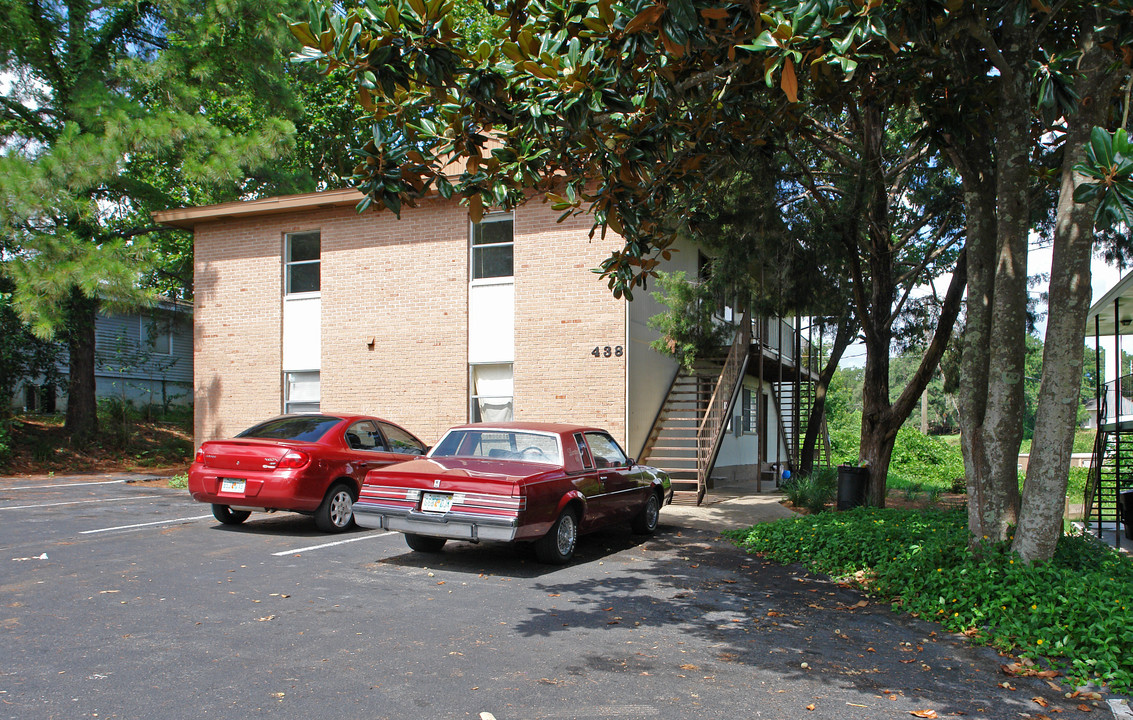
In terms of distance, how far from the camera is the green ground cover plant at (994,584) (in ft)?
17.7

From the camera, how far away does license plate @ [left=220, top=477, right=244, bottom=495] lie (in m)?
9.55

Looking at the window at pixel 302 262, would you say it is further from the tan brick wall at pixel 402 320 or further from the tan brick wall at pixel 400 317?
the tan brick wall at pixel 400 317

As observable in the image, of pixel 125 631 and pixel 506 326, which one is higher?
pixel 506 326

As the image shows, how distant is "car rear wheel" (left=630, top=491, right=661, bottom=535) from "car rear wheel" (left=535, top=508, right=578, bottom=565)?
A: 1874 mm

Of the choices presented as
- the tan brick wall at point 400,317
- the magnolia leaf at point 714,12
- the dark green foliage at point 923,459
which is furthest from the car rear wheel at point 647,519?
the dark green foliage at point 923,459

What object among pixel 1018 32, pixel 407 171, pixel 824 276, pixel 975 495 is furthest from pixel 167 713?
pixel 824 276

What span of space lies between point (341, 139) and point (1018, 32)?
1014 inches

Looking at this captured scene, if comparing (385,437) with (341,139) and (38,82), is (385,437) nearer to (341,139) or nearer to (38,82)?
(38,82)

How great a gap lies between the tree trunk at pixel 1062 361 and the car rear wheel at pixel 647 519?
4.58 metres

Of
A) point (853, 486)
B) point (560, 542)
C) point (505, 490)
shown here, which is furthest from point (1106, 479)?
point (505, 490)

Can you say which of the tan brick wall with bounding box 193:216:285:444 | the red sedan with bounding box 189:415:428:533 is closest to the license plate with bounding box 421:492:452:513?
the red sedan with bounding box 189:415:428:533

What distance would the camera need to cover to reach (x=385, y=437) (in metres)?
11.1

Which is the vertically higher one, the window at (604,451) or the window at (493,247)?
the window at (493,247)

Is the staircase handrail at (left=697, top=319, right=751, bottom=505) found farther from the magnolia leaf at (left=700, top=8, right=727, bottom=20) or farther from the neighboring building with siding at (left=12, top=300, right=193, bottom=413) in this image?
the neighboring building with siding at (left=12, top=300, right=193, bottom=413)
